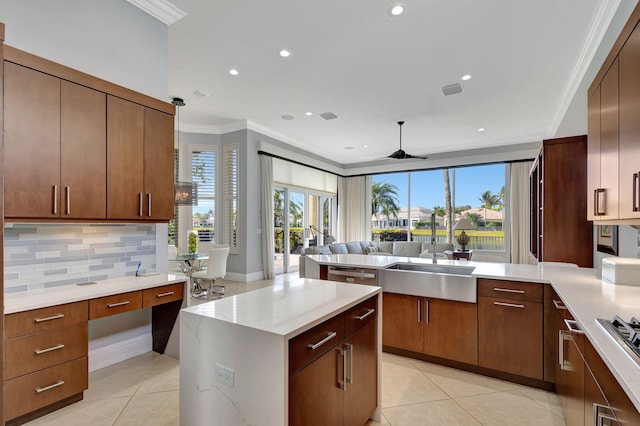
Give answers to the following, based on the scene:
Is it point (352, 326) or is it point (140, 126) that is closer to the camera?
point (352, 326)

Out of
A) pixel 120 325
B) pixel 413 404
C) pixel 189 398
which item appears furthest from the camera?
pixel 120 325

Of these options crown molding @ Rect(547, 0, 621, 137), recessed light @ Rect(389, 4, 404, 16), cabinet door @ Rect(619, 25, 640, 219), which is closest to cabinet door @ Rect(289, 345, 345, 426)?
cabinet door @ Rect(619, 25, 640, 219)

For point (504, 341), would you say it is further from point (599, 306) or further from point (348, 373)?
point (348, 373)

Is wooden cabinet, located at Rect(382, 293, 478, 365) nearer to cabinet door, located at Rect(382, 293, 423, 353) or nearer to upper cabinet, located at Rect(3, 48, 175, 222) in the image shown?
cabinet door, located at Rect(382, 293, 423, 353)

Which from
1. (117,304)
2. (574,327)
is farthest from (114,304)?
(574,327)

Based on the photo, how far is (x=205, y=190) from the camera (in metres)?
6.40

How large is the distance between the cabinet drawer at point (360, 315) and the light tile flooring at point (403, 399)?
0.77 meters

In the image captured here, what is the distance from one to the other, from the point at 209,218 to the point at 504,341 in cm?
554

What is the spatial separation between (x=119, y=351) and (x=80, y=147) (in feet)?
5.98

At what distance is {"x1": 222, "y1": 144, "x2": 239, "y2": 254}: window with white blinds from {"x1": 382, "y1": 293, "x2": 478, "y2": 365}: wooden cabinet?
4.02m

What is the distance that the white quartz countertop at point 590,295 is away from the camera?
1.00 m

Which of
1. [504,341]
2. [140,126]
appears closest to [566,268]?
[504,341]

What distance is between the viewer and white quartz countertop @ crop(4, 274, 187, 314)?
1938 mm

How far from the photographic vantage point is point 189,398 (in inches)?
56.6
